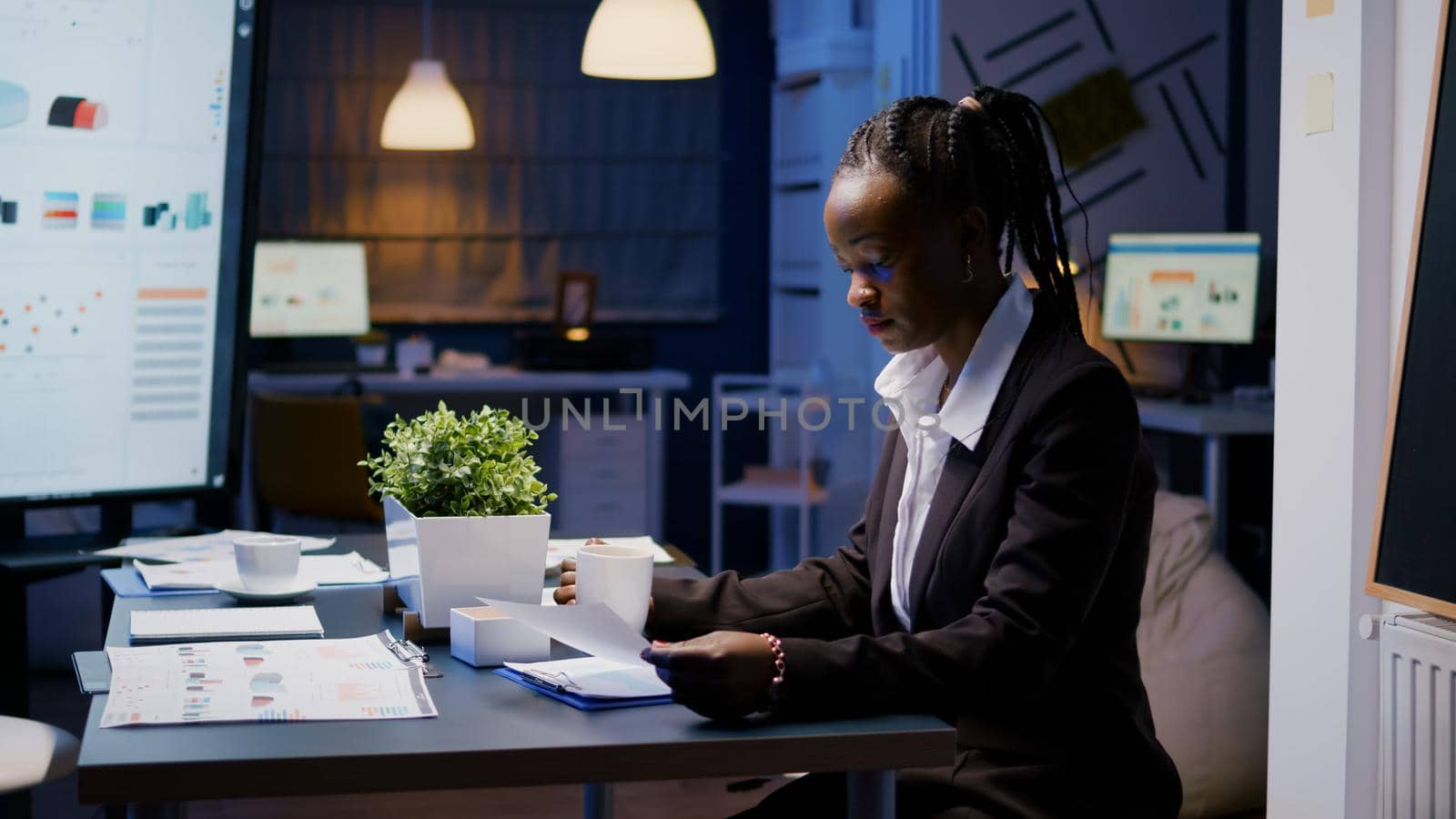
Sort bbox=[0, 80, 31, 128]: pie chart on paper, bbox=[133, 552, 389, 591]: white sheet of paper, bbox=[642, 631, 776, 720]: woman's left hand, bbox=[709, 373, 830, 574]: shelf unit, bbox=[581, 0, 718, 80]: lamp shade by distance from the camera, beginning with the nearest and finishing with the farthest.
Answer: bbox=[642, 631, 776, 720]: woman's left hand
bbox=[133, 552, 389, 591]: white sheet of paper
bbox=[0, 80, 31, 128]: pie chart on paper
bbox=[581, 0, 718, 80]: lamp shade
bbox=[709, 373, 830, 574]: shelf unit

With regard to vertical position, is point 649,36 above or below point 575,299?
above

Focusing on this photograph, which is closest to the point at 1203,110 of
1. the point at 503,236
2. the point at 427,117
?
the point at 427,117

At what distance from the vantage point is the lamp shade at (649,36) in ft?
13.5

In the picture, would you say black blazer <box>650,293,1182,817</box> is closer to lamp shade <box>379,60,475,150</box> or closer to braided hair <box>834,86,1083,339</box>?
braided hair <box>834,86,1083,339</box>

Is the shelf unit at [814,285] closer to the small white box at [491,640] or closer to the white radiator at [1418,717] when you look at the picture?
the white radiator at [1418,717]

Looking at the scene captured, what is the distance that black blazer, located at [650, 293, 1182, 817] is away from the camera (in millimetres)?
1383

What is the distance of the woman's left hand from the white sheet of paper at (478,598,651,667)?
0.20ft

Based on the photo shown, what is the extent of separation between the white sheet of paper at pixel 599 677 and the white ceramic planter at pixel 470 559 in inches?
5.0

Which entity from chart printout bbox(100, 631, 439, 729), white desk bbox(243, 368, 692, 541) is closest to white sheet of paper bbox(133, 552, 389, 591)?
chart printout bbox(100, 631, 439, 729)

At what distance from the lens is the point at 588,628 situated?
4.46ft

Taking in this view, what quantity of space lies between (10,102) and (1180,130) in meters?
3.78

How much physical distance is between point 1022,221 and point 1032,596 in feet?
1.38

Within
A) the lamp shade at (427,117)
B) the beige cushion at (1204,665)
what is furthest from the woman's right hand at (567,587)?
the lamp shade at (427,117)

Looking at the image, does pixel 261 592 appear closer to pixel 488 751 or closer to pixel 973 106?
pixel 488 751
